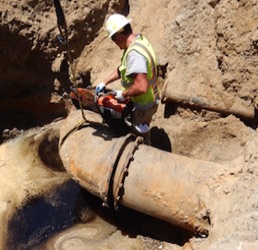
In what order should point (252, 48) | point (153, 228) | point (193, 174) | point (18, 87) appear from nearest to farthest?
point (193, 174)
point (252, 48)
point (153, 228)
point (18, 87)

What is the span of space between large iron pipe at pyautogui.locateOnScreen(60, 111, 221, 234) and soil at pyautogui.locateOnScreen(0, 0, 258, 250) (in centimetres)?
23

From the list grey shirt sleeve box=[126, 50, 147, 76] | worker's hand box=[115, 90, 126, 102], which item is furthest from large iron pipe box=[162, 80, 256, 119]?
grey shirt sleeve box=[126, 50, 147, 76]

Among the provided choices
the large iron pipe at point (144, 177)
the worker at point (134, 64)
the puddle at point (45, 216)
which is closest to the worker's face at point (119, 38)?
the worker at point (134, 64)

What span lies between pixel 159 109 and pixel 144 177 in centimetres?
178

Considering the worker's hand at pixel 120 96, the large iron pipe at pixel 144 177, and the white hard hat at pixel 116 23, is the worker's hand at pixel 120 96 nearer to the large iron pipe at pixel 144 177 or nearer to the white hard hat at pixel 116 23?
the large iron pipe at pixel 144 177

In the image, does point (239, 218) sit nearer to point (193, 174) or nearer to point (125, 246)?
point (193, 174)

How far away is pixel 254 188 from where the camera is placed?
13.3ft

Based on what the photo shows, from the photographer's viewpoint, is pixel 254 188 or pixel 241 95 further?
pixel 241 95

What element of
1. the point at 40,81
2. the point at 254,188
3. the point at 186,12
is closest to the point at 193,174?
the point at 254,188

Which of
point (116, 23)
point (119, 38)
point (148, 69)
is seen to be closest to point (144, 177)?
point (148, 69)

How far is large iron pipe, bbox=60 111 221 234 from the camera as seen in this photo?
4.71 meters

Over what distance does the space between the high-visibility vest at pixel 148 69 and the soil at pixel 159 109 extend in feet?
2.33

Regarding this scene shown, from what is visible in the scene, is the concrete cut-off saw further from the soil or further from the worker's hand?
the soil

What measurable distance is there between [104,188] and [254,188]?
1.81m
